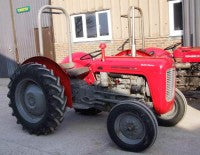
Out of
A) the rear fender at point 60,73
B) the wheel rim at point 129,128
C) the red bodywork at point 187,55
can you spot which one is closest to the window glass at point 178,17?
the red bodywork at point 187,55

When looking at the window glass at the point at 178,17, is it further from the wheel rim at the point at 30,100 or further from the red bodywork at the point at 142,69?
the wheel rim at the point at 30,100

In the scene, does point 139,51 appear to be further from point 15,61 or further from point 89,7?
point 15,61

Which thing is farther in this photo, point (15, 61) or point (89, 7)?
point (15, 61)

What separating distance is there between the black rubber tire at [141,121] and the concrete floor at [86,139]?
13cm

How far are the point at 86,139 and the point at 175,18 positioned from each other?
4.85m

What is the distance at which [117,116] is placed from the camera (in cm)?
438

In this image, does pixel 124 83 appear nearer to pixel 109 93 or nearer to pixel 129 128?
pixel 109 93

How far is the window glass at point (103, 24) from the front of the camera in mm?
10203

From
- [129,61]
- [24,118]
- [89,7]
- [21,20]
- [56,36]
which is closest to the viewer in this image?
[129,61]

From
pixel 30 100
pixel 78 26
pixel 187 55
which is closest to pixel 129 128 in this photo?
pixel 30 100

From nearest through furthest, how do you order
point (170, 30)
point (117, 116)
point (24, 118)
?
point (117, 116) < point (24, 118) < point (170, 30)

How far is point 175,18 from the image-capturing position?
8.64 meters

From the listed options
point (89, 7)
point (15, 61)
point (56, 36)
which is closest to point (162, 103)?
point (89, 7)

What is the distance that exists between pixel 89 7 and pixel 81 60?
195 inches
